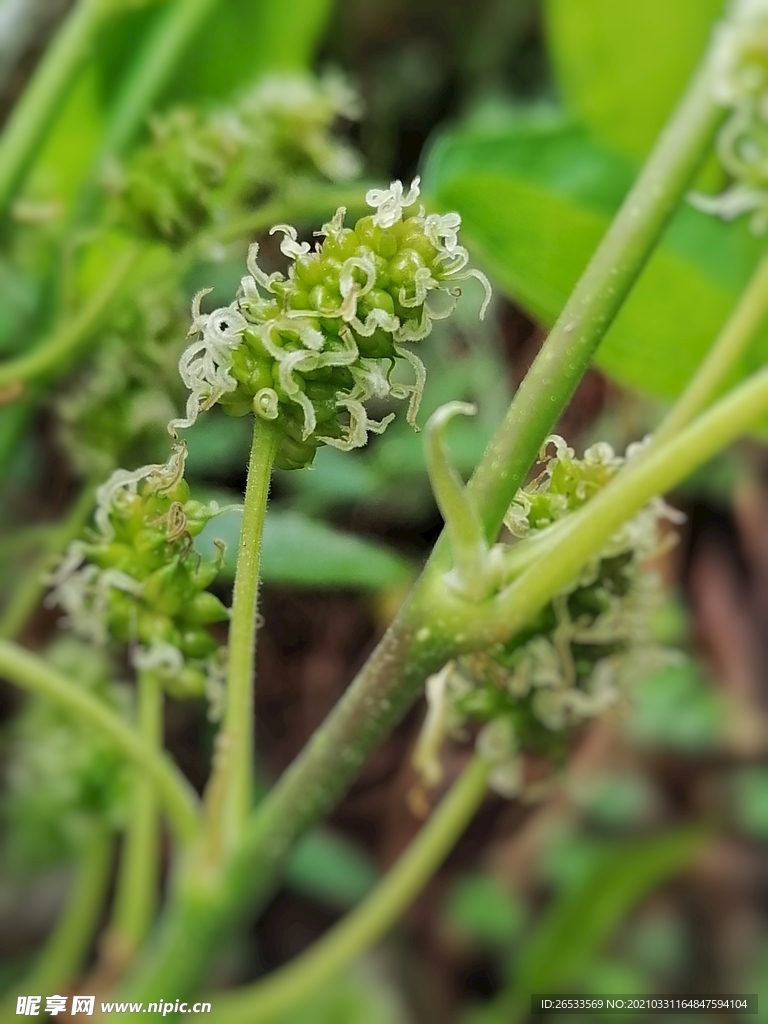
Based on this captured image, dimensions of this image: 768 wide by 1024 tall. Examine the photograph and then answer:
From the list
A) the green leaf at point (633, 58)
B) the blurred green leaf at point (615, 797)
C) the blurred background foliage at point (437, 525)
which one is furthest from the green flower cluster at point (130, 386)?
the blurred green leaf at point (615, 797)

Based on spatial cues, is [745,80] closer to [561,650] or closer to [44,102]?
[561,650]

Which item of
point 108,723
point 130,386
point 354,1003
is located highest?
point 130,386

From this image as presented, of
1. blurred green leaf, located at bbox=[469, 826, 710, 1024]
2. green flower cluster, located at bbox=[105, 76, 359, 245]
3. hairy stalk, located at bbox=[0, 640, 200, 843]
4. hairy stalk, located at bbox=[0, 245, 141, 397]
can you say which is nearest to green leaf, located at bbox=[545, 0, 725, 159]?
green flower cluster, located at bbox=[105, 76, 359, 245]

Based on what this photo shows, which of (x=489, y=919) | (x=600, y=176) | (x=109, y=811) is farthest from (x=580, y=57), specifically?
(x=489, y=919)

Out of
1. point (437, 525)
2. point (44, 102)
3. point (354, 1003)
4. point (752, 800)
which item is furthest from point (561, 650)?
point (752, 800)

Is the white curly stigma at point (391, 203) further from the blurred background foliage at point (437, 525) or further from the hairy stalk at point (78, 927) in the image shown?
the hairy stalk at point (78, 927)

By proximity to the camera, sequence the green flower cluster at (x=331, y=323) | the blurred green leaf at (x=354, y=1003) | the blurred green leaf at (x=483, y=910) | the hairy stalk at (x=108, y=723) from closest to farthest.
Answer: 1. the green flower cluster at (x=331, y=323)
2. the hairy stalk at (x=108, y=723)
3. the blurred green leaf at (x=354, y=1003)
4. the blurred green leaf at (x=483, y=910)

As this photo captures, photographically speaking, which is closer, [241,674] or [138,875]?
[241,674]

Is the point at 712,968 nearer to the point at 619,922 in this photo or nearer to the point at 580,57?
the point at 619,922
